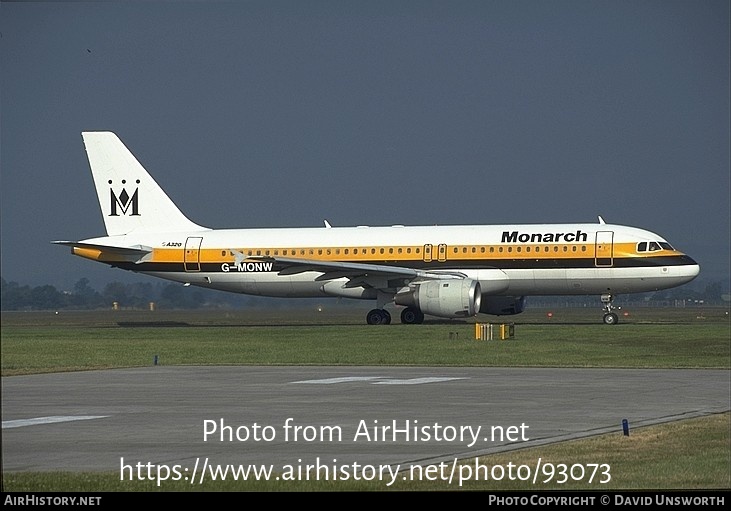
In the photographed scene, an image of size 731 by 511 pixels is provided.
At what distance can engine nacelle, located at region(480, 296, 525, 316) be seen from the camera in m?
54.6

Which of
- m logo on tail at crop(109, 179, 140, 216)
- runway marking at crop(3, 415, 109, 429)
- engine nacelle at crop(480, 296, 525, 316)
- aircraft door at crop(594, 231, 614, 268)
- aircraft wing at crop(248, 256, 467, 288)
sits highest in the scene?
m logo on tail at crop(109, 179, 140, 216)

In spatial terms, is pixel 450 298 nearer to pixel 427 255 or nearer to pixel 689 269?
pixel 427 255

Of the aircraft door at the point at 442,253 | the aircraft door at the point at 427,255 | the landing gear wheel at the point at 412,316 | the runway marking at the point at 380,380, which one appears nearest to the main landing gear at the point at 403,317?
the landing gear wheel at the point at 412,316

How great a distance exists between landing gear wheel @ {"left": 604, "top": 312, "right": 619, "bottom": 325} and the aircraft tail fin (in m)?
18.8

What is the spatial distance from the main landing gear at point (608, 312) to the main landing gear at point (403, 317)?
7.71m

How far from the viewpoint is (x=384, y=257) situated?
54125 mm

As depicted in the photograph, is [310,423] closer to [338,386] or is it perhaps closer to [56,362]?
[338,386]

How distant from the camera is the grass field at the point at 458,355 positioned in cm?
1277

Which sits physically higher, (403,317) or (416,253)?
(416,253)

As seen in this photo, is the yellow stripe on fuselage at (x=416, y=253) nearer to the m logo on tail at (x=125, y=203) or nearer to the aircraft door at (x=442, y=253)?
the aircraft door at (x=442, y=253)

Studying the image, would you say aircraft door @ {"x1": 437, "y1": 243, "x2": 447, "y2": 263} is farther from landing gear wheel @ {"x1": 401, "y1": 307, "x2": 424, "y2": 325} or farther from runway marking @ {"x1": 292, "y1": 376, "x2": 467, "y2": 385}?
runway marking @ {"x1": 292, "y1": 376, "x2": 467, "y2": 385}

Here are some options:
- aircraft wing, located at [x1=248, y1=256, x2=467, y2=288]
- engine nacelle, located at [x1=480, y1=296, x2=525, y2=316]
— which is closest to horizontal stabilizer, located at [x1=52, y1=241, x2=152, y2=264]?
aircraft wing, located at [x1=248, y1=256, x2=467, y2=288]

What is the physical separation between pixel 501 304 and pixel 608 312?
474 cm

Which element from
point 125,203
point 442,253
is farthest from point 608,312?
point 125,203
